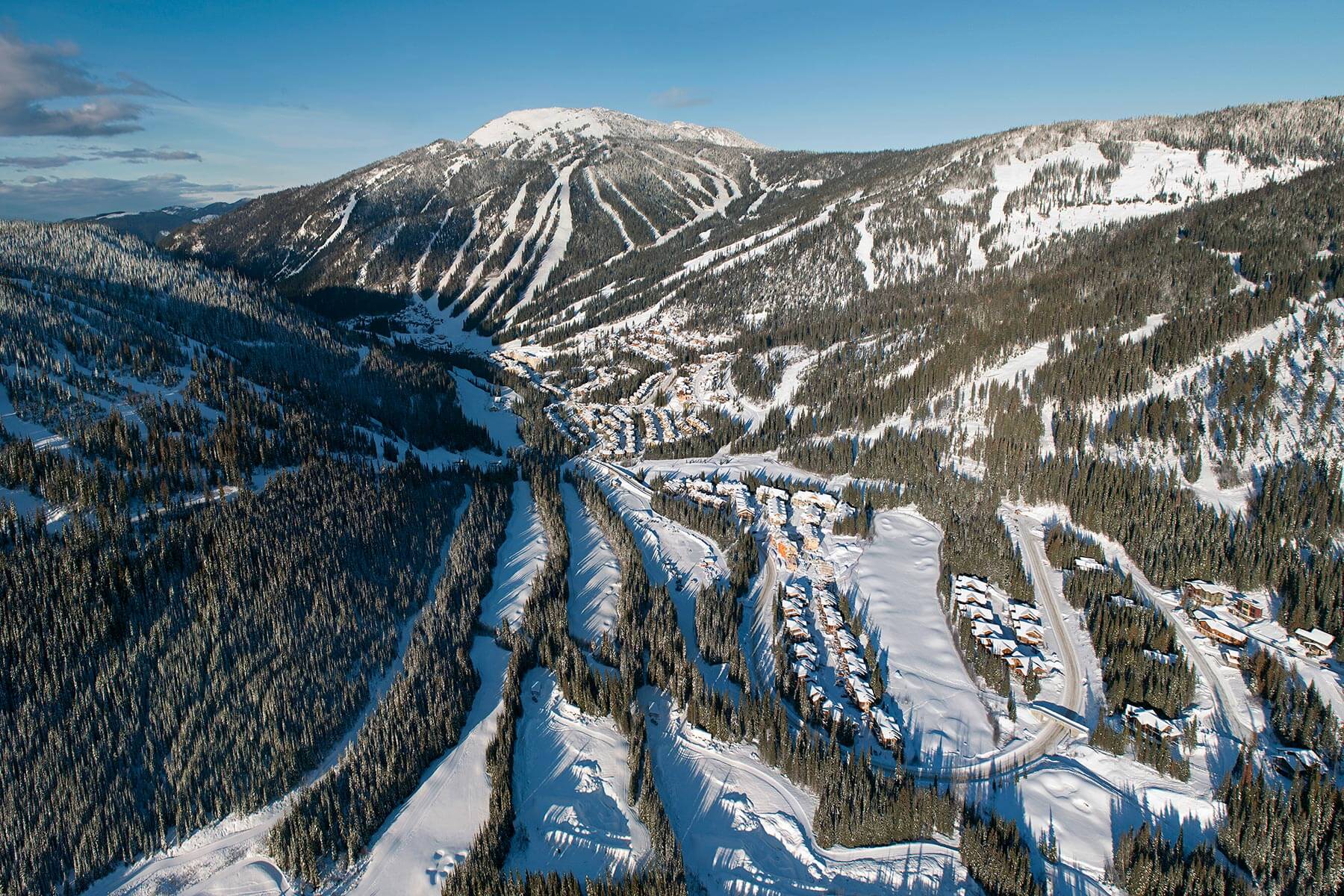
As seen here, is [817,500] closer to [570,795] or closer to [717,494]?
[717,494]

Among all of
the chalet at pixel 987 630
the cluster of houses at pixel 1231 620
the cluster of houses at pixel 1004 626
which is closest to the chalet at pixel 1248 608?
the cluster of houses at pixel 1231 620

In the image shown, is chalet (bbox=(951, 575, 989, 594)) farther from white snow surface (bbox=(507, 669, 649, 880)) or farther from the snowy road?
white snow surface (bbox=(507, 669, 649, 880))

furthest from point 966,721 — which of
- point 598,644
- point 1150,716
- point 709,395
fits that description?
point 709,395

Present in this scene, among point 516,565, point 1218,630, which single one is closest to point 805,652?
point 1218,630

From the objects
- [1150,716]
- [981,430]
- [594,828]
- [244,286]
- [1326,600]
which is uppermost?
[244,286]

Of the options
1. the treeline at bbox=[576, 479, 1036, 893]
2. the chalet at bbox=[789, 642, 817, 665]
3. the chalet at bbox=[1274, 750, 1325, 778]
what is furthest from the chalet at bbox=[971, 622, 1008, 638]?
the treeline at bbox=[576, 479, 1036, 893]

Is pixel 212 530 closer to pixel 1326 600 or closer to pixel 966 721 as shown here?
pixel 966 721
